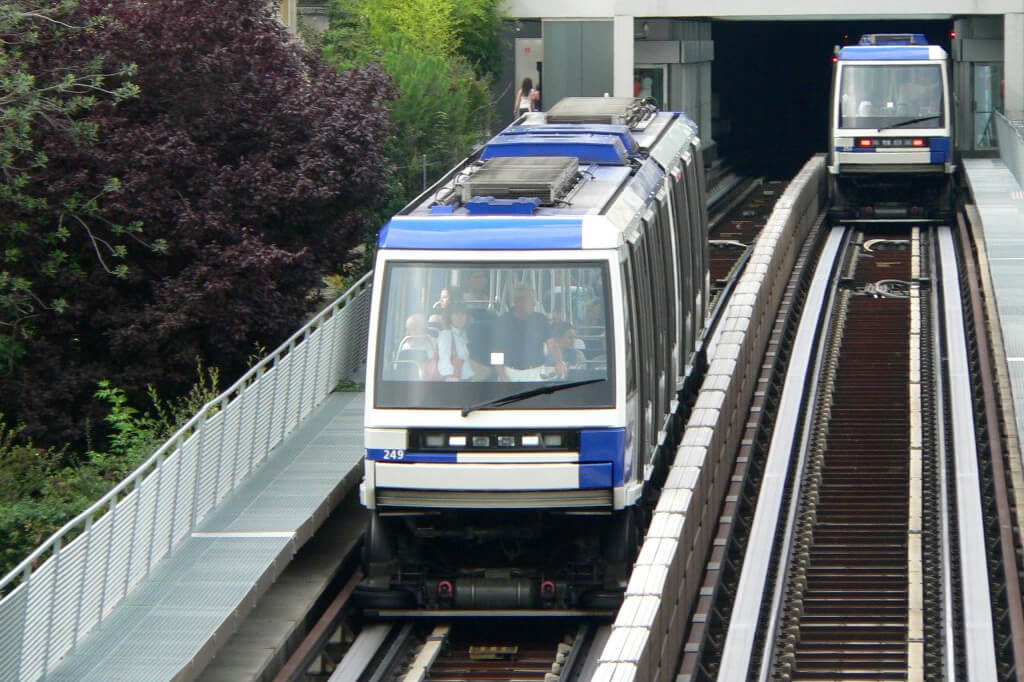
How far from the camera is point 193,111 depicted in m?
20.7

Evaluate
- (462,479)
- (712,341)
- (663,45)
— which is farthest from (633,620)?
(663,45)

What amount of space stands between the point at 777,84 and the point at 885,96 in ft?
103

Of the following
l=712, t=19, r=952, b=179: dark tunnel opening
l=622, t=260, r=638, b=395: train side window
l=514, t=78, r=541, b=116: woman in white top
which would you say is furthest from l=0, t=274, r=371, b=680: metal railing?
l=712, t=19, r=952, b=179: dark tunnel opening

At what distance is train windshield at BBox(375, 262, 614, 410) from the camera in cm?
1405

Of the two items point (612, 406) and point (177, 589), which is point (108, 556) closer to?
point (177, 589)

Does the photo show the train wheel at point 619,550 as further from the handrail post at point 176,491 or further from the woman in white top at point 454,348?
the handrail post at point 176,491

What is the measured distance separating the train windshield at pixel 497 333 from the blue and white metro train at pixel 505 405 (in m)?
0.01

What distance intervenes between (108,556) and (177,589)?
3.08 feet

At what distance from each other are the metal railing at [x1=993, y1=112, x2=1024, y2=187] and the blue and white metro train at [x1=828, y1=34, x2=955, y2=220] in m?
1.19

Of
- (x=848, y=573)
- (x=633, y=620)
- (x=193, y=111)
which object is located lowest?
(x=848, y=573)

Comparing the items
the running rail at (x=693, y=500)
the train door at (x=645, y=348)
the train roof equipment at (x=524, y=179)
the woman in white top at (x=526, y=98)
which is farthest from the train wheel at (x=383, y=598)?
the woman in white top at (x=526, y=98)

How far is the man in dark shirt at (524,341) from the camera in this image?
46.2 feet

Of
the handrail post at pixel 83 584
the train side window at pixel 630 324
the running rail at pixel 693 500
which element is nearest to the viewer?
the running rail at pixel 693 500

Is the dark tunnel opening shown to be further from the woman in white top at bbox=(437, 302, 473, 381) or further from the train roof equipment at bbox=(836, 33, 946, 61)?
the woman in white top at bbox=(437, 302, 473, 381)
